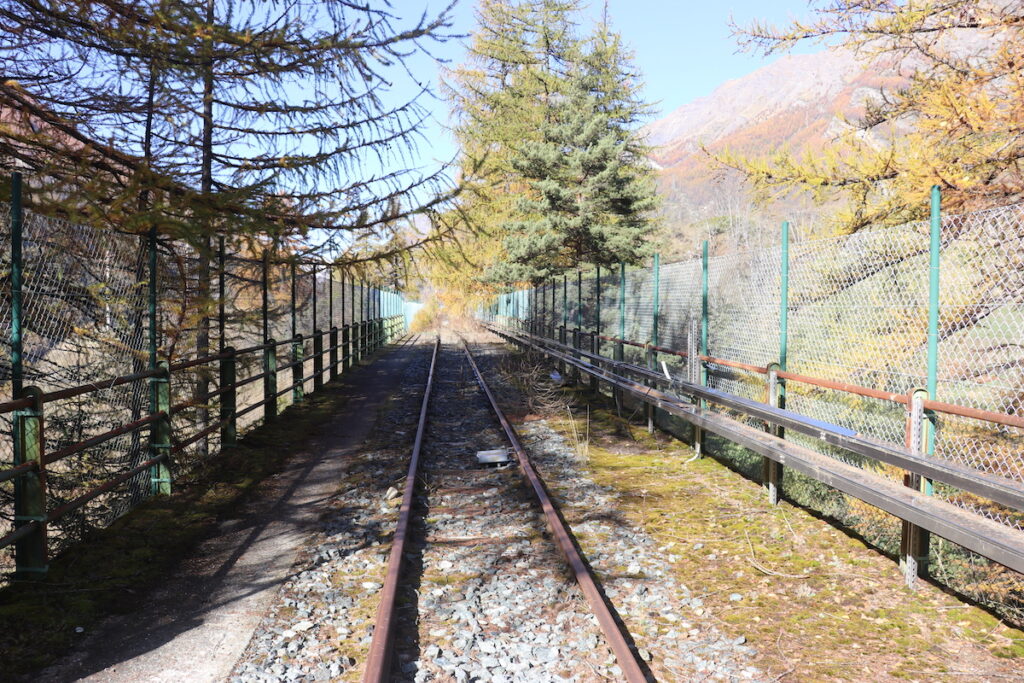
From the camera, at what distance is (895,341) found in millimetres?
7520

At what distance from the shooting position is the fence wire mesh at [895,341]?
6.30 meters

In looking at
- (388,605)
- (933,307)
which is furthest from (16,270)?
(933,307)

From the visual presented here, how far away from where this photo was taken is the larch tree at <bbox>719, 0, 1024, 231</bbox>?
29.0 ft

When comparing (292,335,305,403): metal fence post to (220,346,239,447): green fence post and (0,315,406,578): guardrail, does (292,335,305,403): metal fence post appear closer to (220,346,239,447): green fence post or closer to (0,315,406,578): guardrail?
(0,315,406,578): guardrail

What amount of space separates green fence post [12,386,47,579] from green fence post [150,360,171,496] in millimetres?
2071

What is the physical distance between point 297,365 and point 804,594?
429 inches

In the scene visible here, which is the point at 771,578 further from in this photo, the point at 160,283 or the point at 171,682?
the point at 160,283

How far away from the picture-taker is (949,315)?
757 cm

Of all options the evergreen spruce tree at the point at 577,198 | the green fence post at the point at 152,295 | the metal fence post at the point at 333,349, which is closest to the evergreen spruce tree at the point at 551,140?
the evergreen spruce tree at the point at 577,198

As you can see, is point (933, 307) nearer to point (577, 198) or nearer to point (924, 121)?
point (924, 121)

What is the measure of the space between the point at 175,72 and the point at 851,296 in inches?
283

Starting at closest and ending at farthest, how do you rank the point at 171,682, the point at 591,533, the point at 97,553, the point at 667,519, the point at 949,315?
the point at 171,682 < the point at 97,553 < the point at 591,533 < the point at 667,519 < the point at 949,315

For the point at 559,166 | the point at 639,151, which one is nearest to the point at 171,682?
the point at 559,166

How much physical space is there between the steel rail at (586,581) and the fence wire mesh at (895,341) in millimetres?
2743
